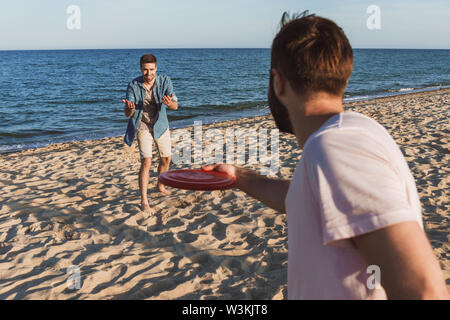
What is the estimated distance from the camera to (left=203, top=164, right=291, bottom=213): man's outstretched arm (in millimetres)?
1331

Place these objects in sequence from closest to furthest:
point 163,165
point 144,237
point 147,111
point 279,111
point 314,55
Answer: point 314,55 → point 279,111 → point 144,237 → point 147,111 → point 163,165

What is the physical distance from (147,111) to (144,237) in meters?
1.85

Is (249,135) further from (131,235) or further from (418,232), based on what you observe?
(418,232)

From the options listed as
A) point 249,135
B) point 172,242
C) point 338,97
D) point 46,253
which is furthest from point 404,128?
point 338,97

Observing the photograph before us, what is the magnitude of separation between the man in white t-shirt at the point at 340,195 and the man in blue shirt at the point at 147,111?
13.9 feet

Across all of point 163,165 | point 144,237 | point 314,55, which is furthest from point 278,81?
point 163,165

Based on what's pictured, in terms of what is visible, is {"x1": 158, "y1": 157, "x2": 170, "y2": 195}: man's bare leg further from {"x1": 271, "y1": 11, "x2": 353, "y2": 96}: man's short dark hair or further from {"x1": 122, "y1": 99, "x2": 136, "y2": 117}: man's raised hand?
{"x1": 271, "y1": 11, "x2": 353, "y2": 96}: man's short dark hair

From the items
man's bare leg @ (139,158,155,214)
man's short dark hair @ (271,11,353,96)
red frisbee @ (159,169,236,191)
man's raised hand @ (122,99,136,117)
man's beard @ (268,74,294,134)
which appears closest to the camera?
man's short dark hair @ (271,11,353,96)

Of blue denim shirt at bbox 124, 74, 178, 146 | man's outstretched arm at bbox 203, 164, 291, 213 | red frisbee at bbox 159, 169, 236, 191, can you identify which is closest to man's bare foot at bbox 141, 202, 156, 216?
blue denim shirt at bbox 124, 74, 178, 146

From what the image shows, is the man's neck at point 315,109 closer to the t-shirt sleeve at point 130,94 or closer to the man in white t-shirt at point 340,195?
the man in white t-shirt at point 340,195

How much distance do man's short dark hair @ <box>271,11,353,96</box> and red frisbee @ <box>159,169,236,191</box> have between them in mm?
597

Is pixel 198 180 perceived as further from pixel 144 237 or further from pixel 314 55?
pixel 144 237

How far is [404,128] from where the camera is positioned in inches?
389

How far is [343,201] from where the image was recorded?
75 cm
